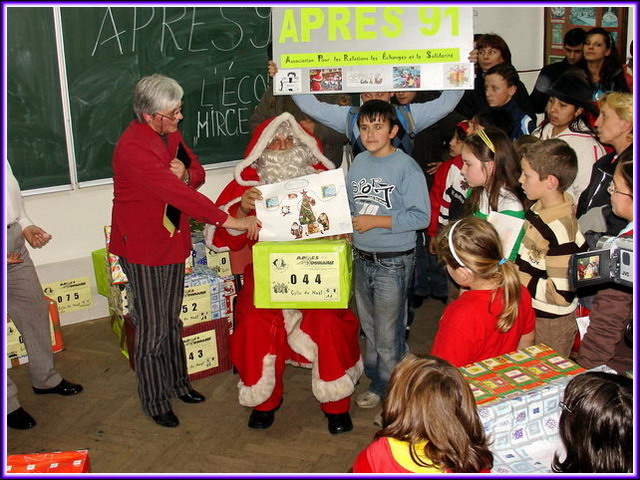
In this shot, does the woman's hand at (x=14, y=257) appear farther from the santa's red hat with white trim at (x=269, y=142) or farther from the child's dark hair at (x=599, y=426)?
the child's dark hair at (x=599, y=426)

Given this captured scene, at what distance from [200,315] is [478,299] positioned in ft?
7.27

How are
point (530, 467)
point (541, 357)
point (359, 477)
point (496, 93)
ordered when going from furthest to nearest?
point (496, 93) < point (541, 357) < point (530, 467) < point (359, 477)

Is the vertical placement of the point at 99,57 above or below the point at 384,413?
above

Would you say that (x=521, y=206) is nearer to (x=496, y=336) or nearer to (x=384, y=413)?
(x=496, y=336)

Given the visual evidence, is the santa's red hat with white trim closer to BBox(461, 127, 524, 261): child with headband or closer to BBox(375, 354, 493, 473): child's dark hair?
BBox(461, 127, 524, 261): child with headband

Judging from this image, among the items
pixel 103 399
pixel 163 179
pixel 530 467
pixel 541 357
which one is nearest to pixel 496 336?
pixel 541 357

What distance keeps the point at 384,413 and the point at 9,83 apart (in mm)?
3700

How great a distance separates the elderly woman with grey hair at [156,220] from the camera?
348cm

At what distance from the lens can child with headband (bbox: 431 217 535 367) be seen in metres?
2.68

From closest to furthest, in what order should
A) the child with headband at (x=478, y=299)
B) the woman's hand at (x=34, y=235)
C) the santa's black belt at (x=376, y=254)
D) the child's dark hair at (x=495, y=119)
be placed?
the child with headband at (x=478, y=299) → the santa's black belt at (x=376, y=254) → the woman's hand at (x=34, y=235) → the child's dark hair at (x=495, y=119)

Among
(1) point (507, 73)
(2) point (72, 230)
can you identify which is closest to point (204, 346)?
(2) point (72, 230)

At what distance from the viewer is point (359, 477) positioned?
A: 2.04 metres

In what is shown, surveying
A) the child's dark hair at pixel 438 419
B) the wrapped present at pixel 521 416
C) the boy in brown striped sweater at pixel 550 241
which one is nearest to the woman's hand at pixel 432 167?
the boy in brown striped sweater at pixel 550 241

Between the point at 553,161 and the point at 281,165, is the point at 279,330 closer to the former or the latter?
the point at 281,165
